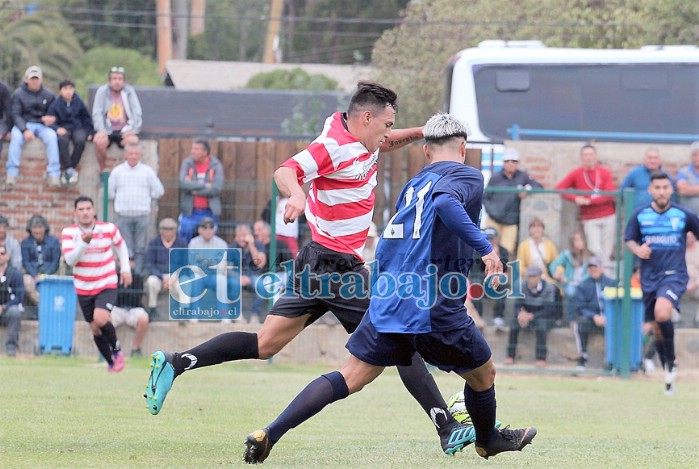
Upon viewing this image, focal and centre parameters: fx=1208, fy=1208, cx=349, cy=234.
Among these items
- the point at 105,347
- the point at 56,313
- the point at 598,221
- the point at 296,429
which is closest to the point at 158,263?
the point at 56,313

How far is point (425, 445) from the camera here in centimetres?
831

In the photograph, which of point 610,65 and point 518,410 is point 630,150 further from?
point 518,410

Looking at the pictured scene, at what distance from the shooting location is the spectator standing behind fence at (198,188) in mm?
15727

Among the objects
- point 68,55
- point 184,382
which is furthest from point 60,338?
point 68,55

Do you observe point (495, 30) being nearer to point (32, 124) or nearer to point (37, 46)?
point (37, 46)

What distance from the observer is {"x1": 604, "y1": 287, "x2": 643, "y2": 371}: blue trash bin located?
16.0 meters

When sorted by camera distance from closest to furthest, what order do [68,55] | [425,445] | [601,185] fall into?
[425,445] → [601,185] → [68,55]

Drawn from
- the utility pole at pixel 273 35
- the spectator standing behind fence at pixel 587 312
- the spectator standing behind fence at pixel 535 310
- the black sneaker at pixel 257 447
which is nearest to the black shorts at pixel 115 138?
the spectator standing behind fence at pixel 535 310

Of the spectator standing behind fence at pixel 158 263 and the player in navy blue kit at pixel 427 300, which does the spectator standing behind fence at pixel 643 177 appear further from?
the player in navy blue kit at pixel 427 300

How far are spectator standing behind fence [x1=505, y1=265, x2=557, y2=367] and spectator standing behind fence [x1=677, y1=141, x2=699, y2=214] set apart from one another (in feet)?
7.35

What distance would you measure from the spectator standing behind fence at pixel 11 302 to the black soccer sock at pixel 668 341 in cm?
794

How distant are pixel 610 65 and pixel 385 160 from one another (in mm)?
4356

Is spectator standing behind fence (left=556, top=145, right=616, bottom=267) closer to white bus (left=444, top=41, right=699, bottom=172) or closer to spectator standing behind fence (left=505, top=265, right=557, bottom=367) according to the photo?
spectator standing behind fence (left=505, top=265, right=557, bottom=367)

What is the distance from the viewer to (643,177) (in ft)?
54.6
